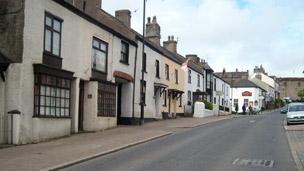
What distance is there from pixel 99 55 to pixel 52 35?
5.89 m

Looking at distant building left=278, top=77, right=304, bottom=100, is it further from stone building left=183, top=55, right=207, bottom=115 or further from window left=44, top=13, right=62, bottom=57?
window left=44, top=13, right=62, bottom=57

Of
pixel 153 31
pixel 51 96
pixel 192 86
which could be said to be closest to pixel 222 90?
pixel 192 86

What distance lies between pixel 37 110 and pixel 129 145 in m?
4.16

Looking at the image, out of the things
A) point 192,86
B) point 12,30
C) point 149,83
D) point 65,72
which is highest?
point 12,30

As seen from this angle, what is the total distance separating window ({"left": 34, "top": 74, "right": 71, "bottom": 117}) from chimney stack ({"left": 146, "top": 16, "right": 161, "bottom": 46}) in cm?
2465

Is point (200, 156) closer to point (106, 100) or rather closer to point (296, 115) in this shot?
point (106, 100)

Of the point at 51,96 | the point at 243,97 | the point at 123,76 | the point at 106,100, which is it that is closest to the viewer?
the point at 51,96

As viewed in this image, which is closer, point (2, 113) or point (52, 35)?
point (2, 113)

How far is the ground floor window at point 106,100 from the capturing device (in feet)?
89.6

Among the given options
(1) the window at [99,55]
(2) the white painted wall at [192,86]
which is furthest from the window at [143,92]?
(2) the white painted wall at [192,86]

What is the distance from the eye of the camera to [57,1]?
2244cm

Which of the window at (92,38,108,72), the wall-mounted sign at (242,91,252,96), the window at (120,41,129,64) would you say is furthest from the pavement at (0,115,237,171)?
the wall-mounted sign at (242,91,252,96)

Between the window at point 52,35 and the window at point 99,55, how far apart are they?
4.30 m

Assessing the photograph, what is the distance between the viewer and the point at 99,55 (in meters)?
27.9
